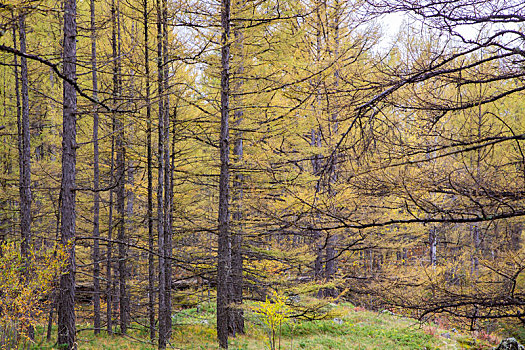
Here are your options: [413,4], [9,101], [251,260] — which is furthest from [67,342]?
[9,101]

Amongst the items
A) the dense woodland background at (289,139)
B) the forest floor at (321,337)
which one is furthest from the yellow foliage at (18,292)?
the forest floor at (321,337)

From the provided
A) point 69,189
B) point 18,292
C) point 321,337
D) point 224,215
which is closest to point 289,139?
point 224,215

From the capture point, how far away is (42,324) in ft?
41.7

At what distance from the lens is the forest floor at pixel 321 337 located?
929 centimetres

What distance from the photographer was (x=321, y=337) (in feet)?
36.0

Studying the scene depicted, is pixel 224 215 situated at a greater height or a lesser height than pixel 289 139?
lesser

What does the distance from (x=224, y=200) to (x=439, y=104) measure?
4998 millimetres

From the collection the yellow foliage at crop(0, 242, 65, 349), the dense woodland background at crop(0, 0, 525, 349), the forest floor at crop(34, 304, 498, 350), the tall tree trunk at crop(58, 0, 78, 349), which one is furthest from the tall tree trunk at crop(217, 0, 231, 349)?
the yellow foliage at crop(0, 242, 65, 349)

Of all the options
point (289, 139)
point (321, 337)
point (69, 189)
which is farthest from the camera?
point (289, 139)

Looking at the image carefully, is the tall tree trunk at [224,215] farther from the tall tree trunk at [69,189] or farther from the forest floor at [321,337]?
the tall tree trunk at [69,189]

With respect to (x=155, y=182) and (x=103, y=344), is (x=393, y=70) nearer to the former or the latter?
(x=103, y=344)

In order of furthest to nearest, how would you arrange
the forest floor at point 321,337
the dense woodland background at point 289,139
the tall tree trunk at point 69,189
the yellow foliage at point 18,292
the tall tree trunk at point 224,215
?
the forest floor at point 321,337 < the tall tree trunk at point 224,215 < the yellow foliage at point 18,292 < the tall tree trunk at point 69,189 < the dense woodland background at point 289,139

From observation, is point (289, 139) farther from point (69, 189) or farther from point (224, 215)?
point (69, 189)

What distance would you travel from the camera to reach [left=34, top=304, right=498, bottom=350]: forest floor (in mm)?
9289
